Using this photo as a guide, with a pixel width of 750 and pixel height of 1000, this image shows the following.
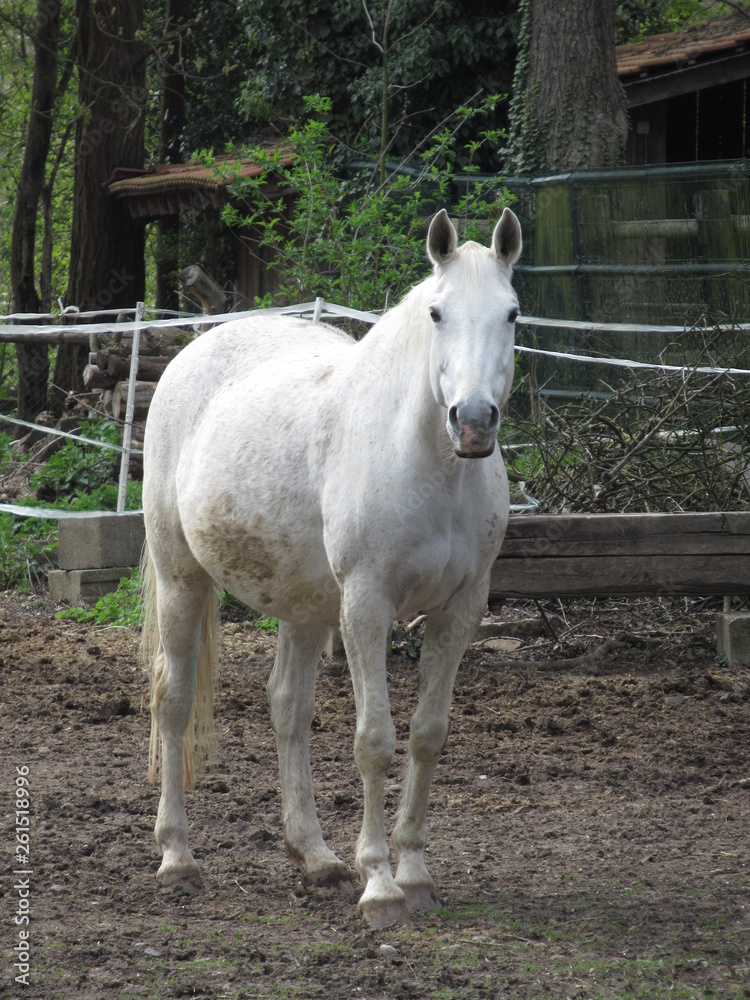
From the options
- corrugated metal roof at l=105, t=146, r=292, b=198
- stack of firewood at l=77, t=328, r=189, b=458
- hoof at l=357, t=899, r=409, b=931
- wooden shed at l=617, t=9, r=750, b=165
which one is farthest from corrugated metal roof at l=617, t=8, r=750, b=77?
hoof at l=357, t=899, r=409, b=931

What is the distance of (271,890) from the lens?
136 inches

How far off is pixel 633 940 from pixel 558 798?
1247mm

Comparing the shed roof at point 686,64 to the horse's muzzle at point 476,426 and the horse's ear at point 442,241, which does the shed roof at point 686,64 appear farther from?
the horse's muzzle at point 476,426

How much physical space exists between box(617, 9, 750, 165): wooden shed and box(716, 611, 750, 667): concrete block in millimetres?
8322

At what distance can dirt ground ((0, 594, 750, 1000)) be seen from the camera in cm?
Result: 280

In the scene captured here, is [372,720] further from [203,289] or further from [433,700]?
[203,289]

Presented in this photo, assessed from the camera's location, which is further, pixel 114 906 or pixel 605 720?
pixel 605 720

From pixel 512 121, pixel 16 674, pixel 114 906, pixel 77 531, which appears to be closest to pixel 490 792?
pixel 114 906

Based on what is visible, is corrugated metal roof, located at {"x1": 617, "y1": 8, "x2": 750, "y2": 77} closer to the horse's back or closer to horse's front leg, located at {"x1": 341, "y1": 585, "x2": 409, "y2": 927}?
the horse's back

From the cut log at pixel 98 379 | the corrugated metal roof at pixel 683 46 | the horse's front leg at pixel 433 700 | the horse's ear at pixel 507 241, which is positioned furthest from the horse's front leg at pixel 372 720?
the corrugated metal roof at pixel 683 46

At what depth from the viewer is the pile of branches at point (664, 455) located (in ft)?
19.5

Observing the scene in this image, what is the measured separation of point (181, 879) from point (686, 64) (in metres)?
12.4

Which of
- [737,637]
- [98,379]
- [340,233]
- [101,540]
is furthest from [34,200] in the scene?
[737,637]

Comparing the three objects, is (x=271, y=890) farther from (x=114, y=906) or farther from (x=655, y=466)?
(x=655, y=466)
